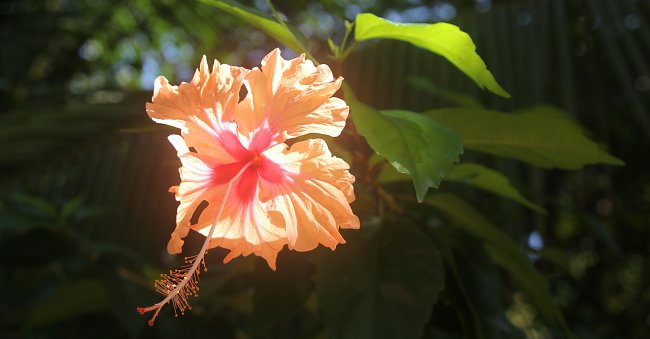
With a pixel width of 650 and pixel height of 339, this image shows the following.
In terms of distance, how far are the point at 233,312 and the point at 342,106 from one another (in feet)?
3.58

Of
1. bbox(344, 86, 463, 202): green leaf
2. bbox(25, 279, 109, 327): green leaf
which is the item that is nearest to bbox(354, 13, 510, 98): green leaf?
bbox(344, 86, 463, 202): green leaf

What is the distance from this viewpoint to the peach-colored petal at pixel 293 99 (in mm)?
687

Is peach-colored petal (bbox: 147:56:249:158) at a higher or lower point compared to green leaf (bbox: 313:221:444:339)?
higher

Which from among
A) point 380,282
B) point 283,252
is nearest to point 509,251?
point 380,282

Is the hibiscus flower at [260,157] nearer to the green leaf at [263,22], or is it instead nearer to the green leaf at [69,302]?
the green leaf at [263,22]

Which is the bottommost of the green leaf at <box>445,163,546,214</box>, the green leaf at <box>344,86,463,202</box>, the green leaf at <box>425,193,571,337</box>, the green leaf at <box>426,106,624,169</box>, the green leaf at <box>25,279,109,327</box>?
the green leaf at <box>25,279,109,327</box>

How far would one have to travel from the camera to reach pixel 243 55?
326 centimetres

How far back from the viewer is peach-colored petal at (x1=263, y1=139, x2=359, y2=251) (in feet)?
2.28

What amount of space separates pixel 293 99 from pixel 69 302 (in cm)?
94

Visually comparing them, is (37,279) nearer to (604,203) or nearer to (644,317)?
(604,203)

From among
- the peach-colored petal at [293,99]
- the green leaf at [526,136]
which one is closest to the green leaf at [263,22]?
the peach-colored petal at [293,99]

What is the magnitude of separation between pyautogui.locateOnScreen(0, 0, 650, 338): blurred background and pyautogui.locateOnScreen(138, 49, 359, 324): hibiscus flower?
0.24 m

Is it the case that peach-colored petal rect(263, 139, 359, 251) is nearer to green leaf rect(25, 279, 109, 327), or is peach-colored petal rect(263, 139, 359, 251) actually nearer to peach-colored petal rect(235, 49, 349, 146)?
peach-colored petal rect(235, 49, 349, 146)

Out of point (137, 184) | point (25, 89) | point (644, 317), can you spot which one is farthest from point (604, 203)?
point (25, 89)
